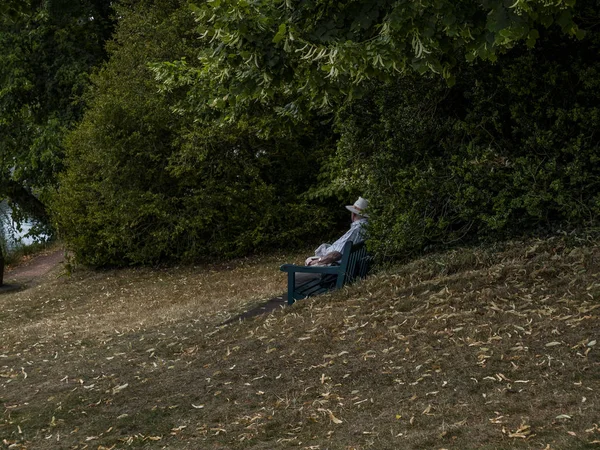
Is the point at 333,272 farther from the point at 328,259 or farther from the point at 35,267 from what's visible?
the point at 35,267

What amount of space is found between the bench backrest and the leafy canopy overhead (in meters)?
2.65

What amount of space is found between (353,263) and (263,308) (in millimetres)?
1218

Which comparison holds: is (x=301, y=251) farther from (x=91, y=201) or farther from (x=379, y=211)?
(x=379, y=211)

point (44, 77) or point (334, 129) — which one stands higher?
point (44, 77)

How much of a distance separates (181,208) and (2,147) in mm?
7943

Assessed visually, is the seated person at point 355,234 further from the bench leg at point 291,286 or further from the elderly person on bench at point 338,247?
the bench leg at point 291,286

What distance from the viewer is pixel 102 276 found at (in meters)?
16.7

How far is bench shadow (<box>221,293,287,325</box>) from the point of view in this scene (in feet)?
31.7

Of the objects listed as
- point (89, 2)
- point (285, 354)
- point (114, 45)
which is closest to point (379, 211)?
point (285, 354)

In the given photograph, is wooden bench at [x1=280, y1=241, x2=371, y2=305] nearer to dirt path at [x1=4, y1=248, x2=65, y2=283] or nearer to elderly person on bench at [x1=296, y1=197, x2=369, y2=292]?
elderly person on bench at [x1=296, y1=197, x2=369, y2=292]

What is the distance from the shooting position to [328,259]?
10258 millimetres

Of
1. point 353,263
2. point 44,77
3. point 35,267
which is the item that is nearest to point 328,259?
point 353,263

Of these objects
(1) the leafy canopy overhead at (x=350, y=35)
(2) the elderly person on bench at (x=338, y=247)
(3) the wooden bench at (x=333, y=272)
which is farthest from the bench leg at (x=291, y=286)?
(1) the leafy canopy overhead at (x=350, y=35)

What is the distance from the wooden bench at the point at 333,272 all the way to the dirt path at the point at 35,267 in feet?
34.4
